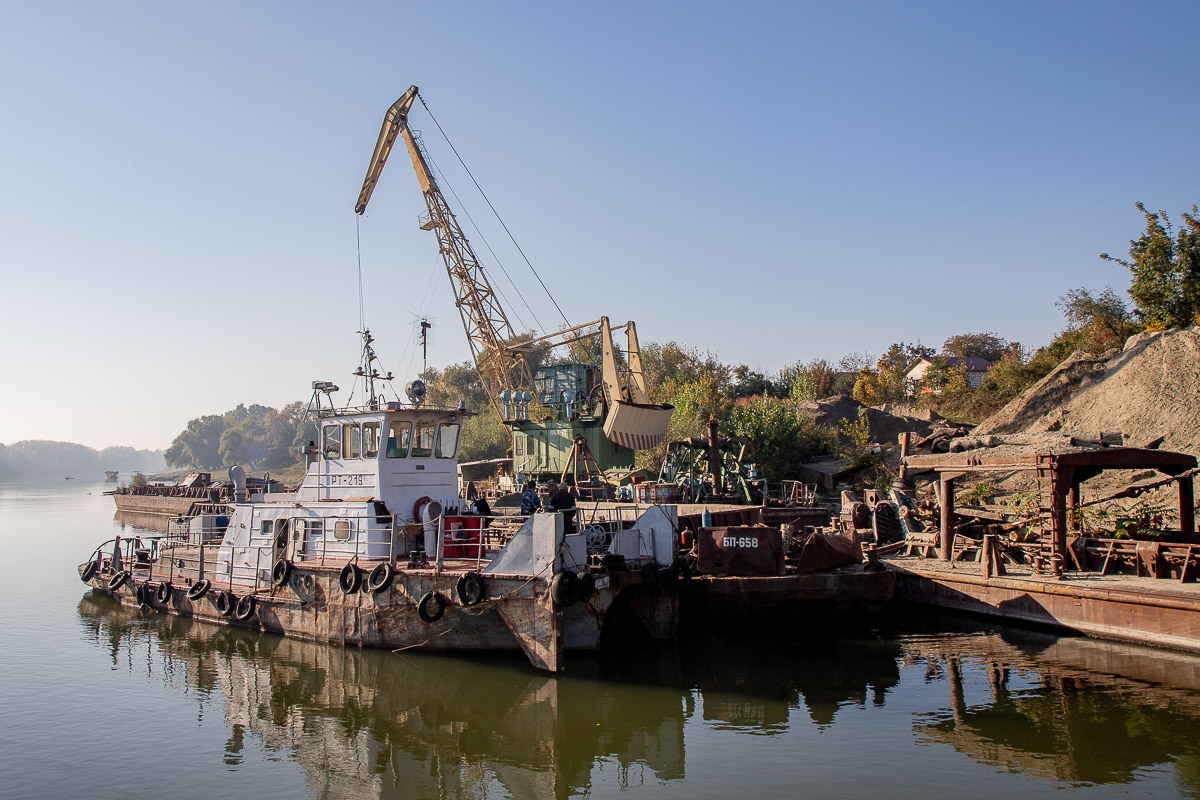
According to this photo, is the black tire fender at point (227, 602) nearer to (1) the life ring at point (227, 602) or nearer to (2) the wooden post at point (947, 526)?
(1) the life ring at point (227, 602)

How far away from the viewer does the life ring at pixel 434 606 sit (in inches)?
507

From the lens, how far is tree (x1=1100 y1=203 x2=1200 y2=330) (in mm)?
29766

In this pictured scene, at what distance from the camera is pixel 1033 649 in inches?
548

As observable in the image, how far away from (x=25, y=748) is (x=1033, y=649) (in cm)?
1602

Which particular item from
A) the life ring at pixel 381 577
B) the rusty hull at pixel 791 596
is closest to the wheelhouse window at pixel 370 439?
the life ring at pixel 381 577

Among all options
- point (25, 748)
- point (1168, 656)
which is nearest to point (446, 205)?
point (25, 748)

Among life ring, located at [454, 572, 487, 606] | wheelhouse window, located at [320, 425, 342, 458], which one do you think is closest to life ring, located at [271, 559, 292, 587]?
wheelhouse window, located at [320, 425, 342, 458]

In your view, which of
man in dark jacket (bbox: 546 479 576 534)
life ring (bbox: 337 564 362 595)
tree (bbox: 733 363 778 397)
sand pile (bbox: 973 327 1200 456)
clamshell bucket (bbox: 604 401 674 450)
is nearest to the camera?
man in dark jacket (bbox: 546 479 576 534)

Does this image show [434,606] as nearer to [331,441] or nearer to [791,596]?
[331,441]

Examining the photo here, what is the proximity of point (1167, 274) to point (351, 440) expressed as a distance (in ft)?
103

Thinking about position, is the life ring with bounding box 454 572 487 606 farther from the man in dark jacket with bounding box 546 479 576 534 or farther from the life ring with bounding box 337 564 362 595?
the life ring with bounding box 337 564 362 595

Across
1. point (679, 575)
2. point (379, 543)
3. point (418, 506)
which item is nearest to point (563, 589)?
point (679, 575)

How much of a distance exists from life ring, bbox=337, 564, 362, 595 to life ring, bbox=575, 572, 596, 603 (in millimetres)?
4187

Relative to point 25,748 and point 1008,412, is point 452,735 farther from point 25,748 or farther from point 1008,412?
point 1008,412
